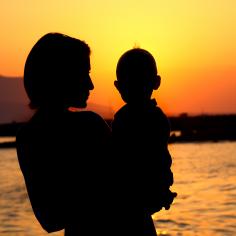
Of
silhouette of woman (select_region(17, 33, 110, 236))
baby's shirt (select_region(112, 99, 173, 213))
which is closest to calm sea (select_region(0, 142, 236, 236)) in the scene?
baby's shirt (select_region(112, 99, 173, 213))

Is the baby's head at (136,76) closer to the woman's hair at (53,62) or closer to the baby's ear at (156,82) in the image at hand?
the baby's ear at (156,82)

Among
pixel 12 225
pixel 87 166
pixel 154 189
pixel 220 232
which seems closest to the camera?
pixel 87 166

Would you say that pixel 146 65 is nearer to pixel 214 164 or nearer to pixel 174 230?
pixel 174 230

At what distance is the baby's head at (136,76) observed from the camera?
254 cm

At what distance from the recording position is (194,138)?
2512 inches

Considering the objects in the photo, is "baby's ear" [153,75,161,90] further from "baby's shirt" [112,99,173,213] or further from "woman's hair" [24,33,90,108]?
"woman's hair" [24,33,90,108]

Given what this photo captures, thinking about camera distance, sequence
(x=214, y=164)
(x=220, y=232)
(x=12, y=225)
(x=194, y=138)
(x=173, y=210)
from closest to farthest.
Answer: (x=220, y=232), (x=12, y=225), (x=173, y=210), (x=214, y=164), (x=194, y=138)

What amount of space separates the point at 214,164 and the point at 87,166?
1256 inches

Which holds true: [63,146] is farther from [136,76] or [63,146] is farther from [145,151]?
[136,76]

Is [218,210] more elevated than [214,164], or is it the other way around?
[218,210]

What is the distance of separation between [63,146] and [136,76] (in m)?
0.63

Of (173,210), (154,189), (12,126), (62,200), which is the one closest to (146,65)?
(154,189)

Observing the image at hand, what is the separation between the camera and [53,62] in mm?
2078

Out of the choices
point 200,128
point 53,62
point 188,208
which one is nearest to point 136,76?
point 53,62
